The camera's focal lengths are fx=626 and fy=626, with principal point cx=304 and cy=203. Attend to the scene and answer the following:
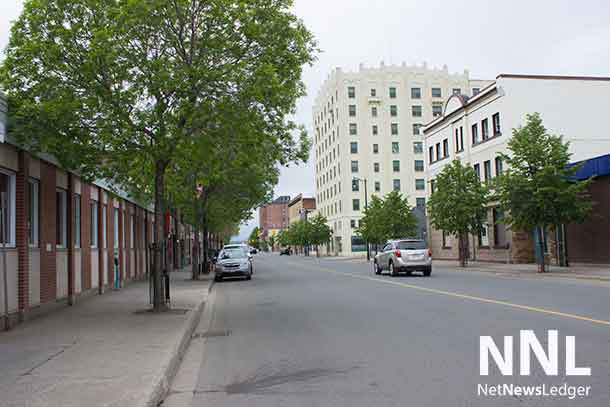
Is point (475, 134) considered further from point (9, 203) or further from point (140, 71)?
point (9, 203)

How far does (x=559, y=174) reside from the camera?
26969 mm

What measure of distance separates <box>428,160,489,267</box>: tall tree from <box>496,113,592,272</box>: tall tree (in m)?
6.89

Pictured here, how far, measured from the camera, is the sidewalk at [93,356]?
21.4 feet

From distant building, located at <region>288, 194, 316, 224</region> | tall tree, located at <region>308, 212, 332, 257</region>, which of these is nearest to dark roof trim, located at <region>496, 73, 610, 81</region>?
tall tree, located at <region>308, 212, 332, 257</region>

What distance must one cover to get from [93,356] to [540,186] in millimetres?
22781

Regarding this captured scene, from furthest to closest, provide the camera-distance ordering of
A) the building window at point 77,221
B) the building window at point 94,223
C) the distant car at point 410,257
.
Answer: the distant car at point 410,257 → the building window at point 94,223 → the building window at point 77,221

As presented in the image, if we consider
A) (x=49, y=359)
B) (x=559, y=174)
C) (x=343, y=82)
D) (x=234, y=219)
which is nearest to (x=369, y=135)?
(x=343, y=82)

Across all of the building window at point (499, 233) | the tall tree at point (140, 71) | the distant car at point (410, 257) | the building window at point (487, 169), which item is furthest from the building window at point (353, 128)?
the tall tree at point (140, 71)

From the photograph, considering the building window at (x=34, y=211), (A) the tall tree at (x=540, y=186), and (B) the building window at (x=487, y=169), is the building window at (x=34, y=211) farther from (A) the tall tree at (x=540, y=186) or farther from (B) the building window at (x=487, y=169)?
(B) the building window at (x=487, y=169)

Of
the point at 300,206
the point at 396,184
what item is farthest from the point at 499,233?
the point at 300,206

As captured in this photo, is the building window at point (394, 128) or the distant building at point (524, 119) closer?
the distant building at point (524, 119)

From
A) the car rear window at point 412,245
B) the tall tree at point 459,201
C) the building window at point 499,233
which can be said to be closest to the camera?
the car rear window at point 412,245

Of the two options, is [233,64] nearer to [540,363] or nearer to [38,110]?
[38,110]

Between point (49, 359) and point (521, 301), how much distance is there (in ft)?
35.8
